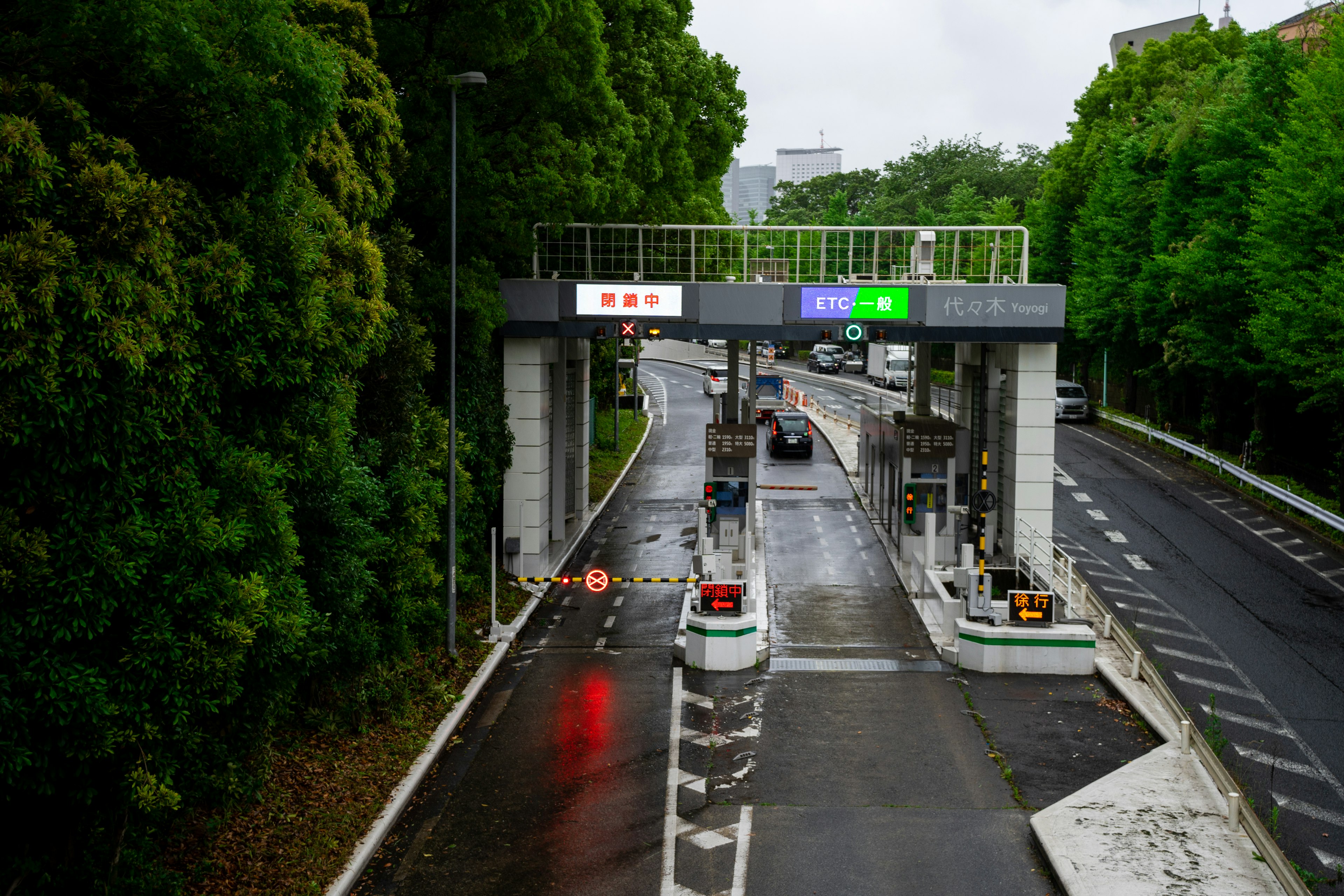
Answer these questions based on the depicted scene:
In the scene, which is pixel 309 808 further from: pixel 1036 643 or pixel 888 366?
pixel 888 366

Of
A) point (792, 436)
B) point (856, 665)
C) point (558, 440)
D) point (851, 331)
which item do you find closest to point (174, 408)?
point (856, 665)

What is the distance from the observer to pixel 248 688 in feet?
36.9

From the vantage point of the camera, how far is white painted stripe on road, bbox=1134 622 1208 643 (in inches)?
866

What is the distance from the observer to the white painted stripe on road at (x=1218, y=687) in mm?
18859

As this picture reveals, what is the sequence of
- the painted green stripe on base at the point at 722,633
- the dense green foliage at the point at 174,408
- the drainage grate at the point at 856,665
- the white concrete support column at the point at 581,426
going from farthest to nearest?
the white concrete support column at the point at 581,426 → the drainage grate at the point at 856,665 → the painted green stripe on base at the point at 722,633 → the dense green foliage at the point at 174,408

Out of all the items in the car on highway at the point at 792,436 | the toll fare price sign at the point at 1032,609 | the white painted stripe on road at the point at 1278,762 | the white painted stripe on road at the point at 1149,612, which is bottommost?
the white painted stripe on road at the point at 1278,762

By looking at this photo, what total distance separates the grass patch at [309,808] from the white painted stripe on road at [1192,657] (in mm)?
12003

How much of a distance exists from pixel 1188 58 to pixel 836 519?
A: 36.6 m

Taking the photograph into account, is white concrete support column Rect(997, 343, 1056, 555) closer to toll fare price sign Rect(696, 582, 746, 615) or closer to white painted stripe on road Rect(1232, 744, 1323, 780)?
toll fare price sign Rect(696, 582, 746, 615)

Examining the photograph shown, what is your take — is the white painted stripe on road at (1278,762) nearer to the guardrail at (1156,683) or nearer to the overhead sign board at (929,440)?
the guardrail at (1156,683)

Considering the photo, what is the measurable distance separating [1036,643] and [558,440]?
1303 centimetres

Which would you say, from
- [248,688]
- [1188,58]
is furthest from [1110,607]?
[1188,58]

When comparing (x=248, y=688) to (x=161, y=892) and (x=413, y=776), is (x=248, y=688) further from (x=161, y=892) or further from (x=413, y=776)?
(x=413, y=776)

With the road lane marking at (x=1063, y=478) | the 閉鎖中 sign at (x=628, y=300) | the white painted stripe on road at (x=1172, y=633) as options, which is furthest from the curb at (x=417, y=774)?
the road lane marking at (x=1063, y=478)
